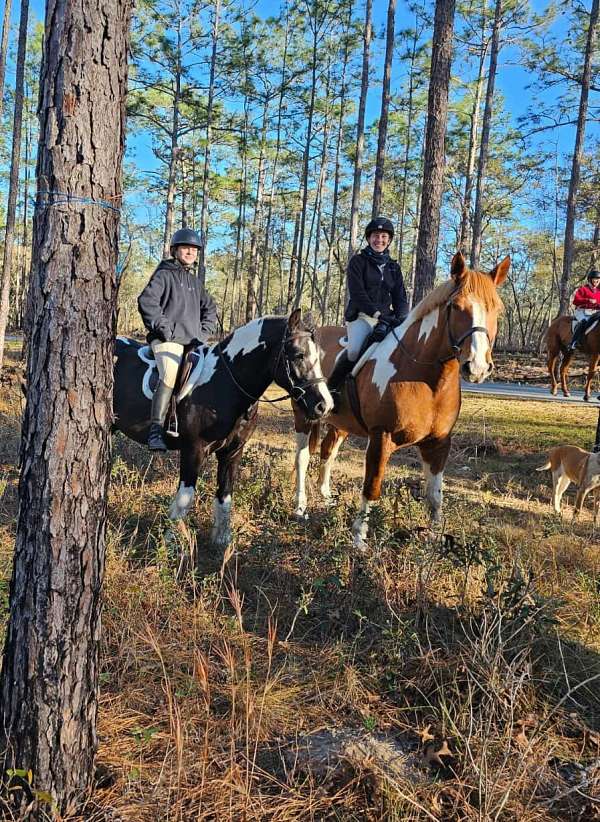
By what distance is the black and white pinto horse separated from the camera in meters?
4.45

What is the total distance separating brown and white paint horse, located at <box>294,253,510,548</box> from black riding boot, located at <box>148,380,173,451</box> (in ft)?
5.87

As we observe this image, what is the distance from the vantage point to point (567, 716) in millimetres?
2574

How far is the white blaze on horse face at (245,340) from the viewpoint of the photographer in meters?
4.61

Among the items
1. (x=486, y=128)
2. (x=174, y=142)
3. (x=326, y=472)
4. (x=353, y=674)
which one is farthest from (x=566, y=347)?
(x=174, y=142)

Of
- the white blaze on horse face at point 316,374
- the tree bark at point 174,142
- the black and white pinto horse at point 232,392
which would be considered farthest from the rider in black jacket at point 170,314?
the tree bark at point 174,142

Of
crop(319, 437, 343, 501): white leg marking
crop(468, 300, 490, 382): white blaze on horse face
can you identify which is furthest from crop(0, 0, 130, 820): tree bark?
crop(319, 437, 343, 501): white leg marking

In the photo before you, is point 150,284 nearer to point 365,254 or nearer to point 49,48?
point 365,254

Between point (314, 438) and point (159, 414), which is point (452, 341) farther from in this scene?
point (314, 438)

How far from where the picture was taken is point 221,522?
15.5ft

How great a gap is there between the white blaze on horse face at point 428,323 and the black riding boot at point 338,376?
3.44 feet

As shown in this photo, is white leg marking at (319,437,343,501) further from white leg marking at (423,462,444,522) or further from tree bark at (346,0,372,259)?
tree bark at (346,0,372,259)

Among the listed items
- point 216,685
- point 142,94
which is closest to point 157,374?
point 216,685

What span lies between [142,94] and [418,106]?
43.3 ft

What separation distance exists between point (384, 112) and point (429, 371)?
1624 centimetres
